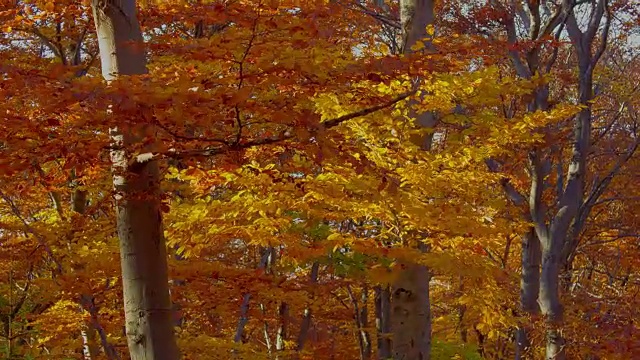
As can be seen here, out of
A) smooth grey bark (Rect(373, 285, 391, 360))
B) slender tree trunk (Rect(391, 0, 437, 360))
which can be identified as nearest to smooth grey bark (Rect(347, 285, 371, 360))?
smooth grey bark (Rect(373, 285, 391, 360))

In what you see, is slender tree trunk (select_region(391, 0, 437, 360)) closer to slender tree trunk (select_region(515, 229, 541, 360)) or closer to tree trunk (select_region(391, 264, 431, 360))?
tree trunk (select_region(391, 264, 431, 360))

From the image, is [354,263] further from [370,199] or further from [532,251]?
[532,251]

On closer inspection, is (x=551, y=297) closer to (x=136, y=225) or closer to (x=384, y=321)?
(x=384, y=321)

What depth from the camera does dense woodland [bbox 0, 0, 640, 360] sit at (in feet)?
13.4

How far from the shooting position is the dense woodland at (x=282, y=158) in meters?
4.08

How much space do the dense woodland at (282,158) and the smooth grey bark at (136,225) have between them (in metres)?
0.01

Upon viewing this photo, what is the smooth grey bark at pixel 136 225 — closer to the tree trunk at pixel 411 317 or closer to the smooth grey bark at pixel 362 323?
the tree trunk at pixel 411 317

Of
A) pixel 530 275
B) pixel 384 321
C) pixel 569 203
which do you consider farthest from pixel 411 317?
pixel 384 321

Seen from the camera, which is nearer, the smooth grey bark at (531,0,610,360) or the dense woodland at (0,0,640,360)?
the dense woodland at (0,0,640,360)

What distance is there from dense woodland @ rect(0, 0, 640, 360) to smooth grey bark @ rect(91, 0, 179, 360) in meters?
0.01

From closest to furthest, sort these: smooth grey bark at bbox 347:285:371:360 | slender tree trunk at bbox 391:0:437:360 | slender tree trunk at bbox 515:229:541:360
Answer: slender tree trunk at bbox 391:0:437:360 < slender tree trunk at bbox 515:229:541:360 < smooth grey bark at bbox 347:285:371:360

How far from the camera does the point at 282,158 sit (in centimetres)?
866

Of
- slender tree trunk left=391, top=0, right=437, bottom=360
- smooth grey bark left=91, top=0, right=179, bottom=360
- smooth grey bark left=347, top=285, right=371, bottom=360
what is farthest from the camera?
smooth grey bark left=347, top=285, right=371, bottom=360

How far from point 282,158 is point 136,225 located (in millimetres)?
4146
